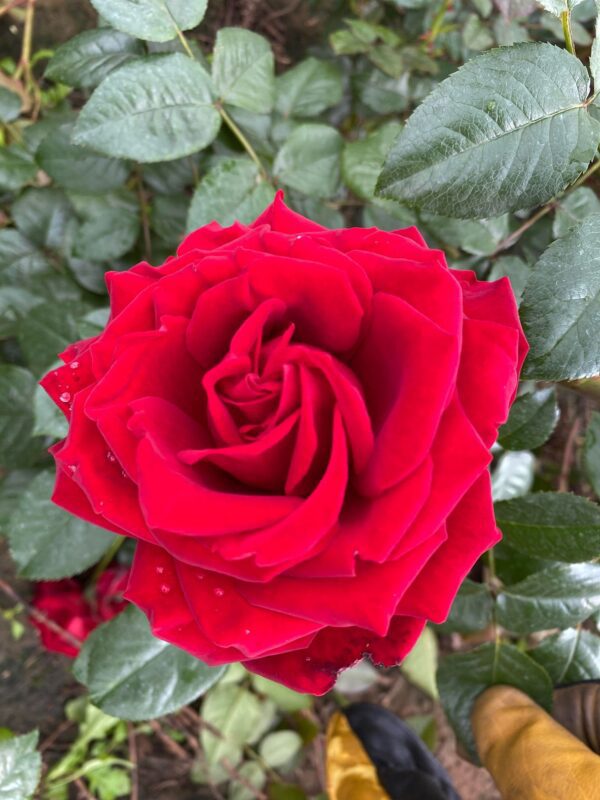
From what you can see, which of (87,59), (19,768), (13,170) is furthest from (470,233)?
(19,768)

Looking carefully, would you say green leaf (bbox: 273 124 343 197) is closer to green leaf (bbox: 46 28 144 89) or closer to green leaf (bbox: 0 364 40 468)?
green leaf (bbox: 46 28 144 89)

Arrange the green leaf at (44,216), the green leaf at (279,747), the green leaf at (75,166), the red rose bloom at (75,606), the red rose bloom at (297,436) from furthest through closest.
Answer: the green leaf at (279,747)
the red rose bloom at (75,606)
the green leaf at (44,216)
the green leaf at (75,166)
the red rose bloom at (297,436)

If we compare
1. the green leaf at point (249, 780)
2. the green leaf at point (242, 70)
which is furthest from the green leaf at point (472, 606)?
the green leaf at point (249, 780)

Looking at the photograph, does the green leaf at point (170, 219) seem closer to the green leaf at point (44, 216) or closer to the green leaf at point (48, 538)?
the green leaf at point (44, 216)

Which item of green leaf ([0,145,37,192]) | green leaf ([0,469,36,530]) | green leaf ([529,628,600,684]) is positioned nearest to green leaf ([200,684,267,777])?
green leaf ([0,469,36,530])

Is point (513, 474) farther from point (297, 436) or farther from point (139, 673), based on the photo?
point (297, 436)

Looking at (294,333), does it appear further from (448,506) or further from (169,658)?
(169,658)
